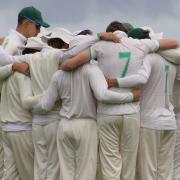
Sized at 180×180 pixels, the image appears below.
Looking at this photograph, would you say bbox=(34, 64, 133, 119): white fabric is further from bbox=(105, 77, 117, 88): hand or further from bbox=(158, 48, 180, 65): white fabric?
bbox=(158, 48, 180, 65): white fabric

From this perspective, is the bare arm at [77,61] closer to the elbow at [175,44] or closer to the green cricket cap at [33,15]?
the elbow at [175,44]

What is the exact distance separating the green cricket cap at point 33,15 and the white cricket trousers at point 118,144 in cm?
210

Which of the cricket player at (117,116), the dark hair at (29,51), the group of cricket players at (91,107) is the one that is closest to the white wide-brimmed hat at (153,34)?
the group of cricket players at (91,107)

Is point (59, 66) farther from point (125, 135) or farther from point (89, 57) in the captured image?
point (125, 135)

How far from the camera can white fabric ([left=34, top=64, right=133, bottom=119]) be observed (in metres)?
8.52

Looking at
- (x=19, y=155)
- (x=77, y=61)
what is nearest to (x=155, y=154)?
(x=77, y=61)

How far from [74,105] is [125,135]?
82cm

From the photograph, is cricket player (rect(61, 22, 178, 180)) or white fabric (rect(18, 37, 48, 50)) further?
white fabric (rect(18, 37, 48, 50))

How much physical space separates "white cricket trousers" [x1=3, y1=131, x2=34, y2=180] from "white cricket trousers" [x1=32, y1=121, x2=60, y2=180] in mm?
207

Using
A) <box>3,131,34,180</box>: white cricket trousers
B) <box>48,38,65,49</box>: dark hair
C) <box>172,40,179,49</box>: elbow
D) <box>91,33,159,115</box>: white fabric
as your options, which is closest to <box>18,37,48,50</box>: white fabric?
<box>48,38,65,49</box>: dark hair

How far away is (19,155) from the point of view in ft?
31.1

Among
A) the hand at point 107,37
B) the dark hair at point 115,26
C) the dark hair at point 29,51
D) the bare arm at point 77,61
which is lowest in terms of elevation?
the bare arm at point 77,61

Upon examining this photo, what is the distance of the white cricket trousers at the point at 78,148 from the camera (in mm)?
8750

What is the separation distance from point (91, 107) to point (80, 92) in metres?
0.27
